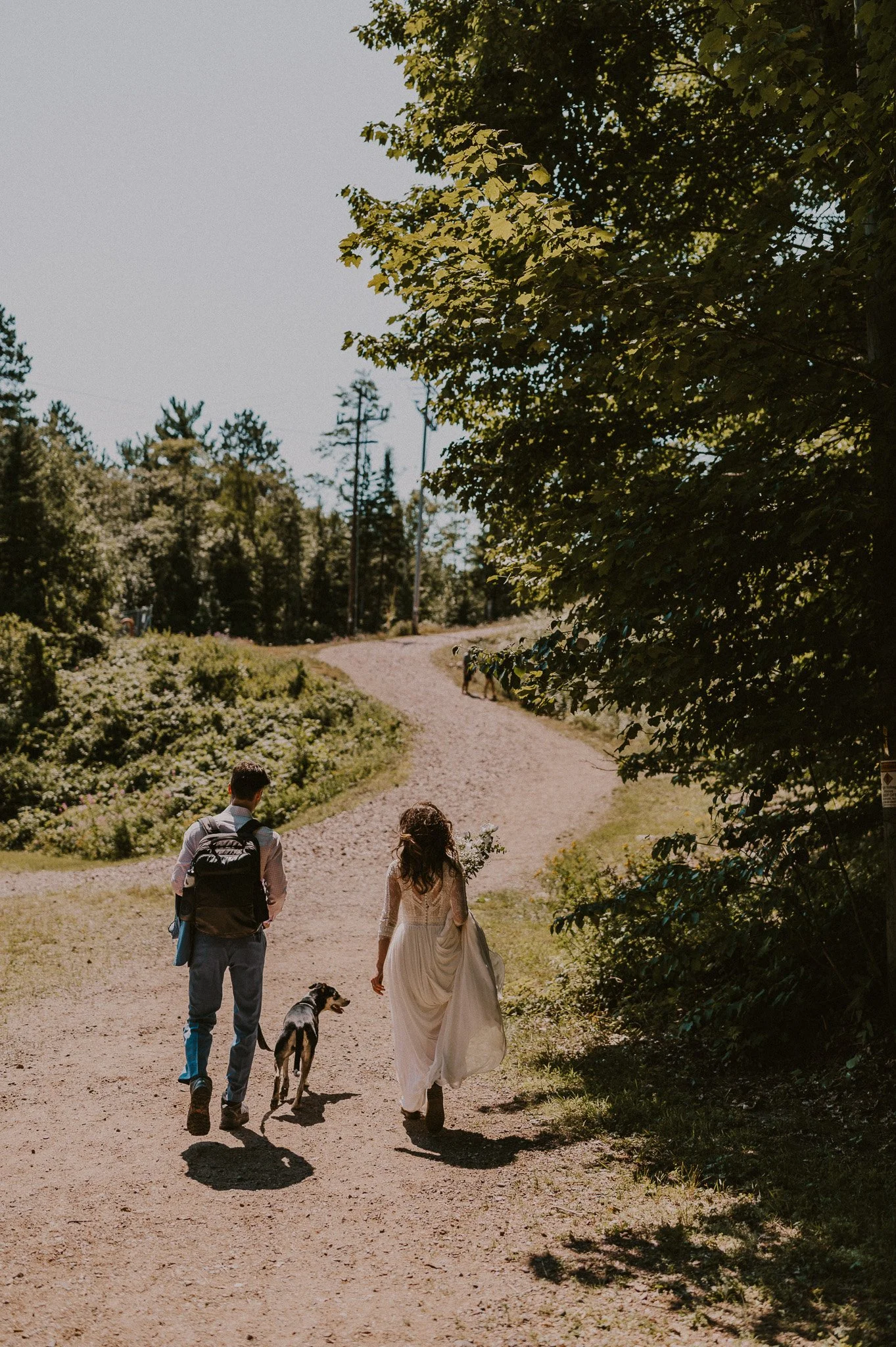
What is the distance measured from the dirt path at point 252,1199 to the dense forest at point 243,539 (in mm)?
30810

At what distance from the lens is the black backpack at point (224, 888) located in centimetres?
550

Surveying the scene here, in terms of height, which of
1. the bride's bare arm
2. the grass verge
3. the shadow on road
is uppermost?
the bride's bare arm

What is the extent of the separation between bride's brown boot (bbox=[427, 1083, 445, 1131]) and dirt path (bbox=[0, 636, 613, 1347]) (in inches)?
5.1

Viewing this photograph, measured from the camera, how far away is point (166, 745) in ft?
76.9

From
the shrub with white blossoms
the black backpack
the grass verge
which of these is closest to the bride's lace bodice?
the black backpack

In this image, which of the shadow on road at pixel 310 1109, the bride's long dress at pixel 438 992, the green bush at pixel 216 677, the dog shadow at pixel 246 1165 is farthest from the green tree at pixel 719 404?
the green bush at pixel 216 677

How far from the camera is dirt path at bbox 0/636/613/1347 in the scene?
144 inches

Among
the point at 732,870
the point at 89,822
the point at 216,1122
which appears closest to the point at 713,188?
the point at 732,870

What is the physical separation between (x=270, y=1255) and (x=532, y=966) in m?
5.38

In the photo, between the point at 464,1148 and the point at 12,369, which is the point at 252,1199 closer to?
the point at 464,1148

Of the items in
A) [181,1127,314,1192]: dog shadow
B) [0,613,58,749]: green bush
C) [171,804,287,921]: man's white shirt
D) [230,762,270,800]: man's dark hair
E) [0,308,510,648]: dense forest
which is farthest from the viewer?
[0,308,510,648]: dense forest

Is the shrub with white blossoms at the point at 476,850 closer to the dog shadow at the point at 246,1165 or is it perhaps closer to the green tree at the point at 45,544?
the dog shadow at the point at 246,1165

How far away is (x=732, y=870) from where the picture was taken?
6441 mm

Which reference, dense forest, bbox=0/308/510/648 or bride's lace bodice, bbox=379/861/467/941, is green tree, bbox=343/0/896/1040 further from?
dense forest, bbox=0/308/510/648
